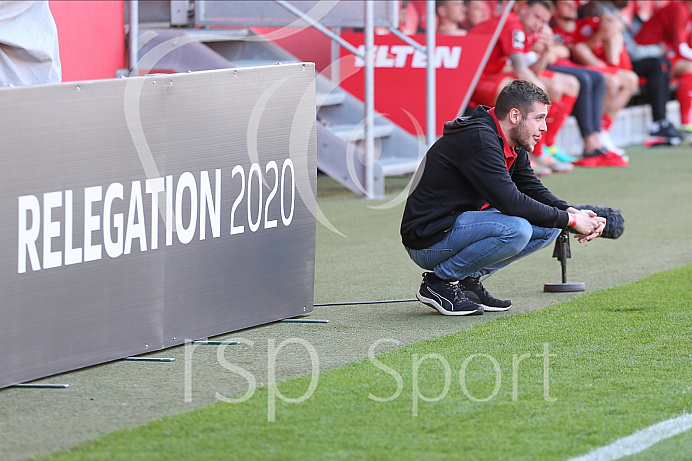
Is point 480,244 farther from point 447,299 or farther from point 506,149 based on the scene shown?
point 506,149

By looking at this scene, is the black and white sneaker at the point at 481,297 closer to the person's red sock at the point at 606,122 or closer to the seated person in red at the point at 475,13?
the seated person in red at the point at 475,13

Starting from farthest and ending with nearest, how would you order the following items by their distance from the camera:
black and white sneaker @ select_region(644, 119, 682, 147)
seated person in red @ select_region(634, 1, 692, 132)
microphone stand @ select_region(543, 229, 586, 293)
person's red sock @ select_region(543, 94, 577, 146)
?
seated person in red @ select_region(634, 1, 692, 132)
black and white sneaker @ select_region(644, 119, 682, 147)
person's red sock @ select_region(543, 94, 577, 146)
microphone stand @ select_region(543, 229, 586, 293)

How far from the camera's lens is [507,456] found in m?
3.24

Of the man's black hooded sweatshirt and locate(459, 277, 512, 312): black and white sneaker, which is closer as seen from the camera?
the man's black hooded sweatshirt

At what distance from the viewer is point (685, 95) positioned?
14.8 metres

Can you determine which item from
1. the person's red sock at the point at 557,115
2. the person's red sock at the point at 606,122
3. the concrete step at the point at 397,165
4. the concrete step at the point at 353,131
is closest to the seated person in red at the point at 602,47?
the person's red sock at the point at 606,122

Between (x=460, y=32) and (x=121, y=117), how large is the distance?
7.29 m

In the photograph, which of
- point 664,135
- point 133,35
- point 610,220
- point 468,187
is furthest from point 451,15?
point 468,187

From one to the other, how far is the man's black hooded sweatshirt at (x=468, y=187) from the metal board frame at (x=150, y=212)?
1.70 feet

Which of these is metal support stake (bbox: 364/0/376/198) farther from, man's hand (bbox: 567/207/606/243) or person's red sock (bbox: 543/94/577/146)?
man's hand (bbox: 567/207/606/243)

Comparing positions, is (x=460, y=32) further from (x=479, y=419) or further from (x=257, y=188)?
(x=479, y=419)

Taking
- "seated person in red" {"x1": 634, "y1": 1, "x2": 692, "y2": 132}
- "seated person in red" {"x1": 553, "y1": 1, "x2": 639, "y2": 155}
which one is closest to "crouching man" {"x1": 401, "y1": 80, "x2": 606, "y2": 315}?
"seated person in red" {"x1": 553, "y1": 1, "x2": 639, "y2": 155}

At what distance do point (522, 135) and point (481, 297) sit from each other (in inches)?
31.7

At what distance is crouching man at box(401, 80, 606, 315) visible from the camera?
5113 millimetres
